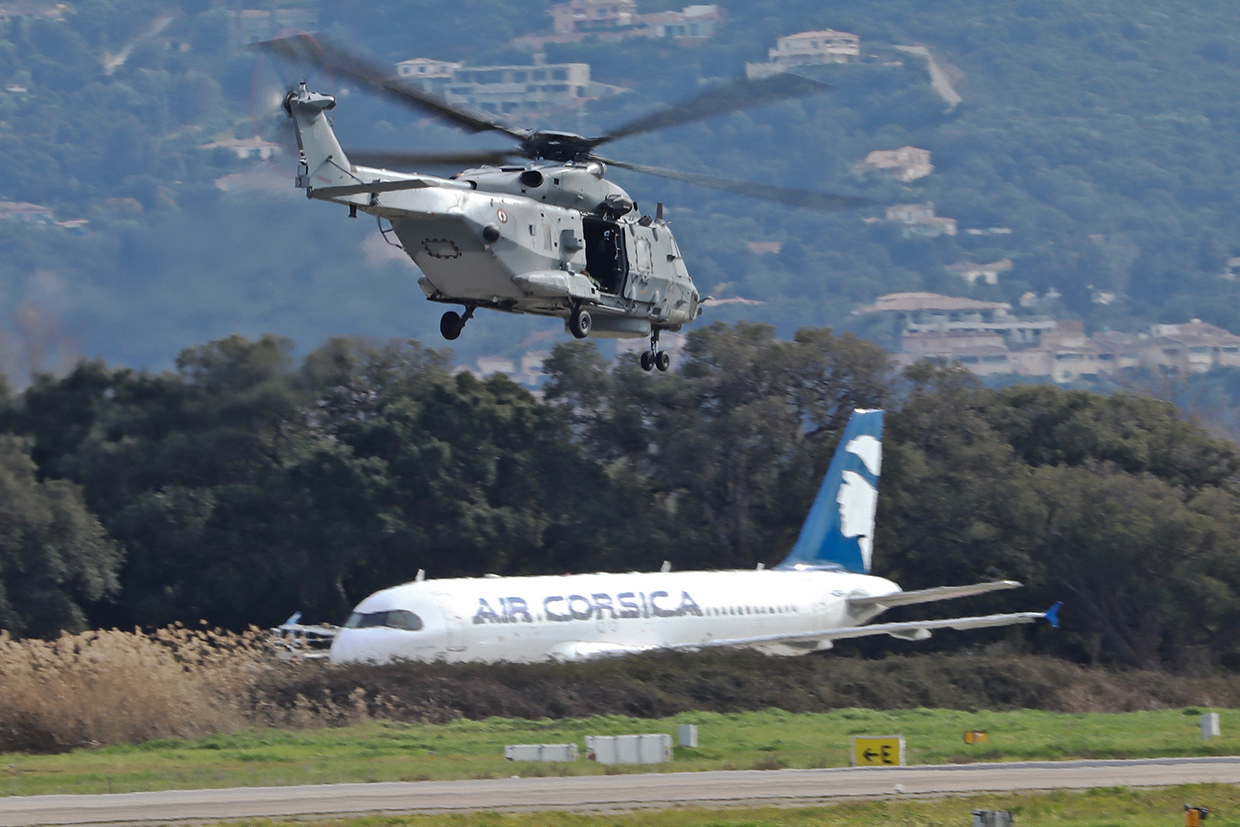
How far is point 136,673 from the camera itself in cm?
3098

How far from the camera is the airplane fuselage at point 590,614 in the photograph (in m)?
37.5

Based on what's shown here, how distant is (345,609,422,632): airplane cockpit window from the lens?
37469mm

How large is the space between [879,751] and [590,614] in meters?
15.7

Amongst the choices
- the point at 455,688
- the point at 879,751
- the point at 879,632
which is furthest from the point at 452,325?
the point at 879,632

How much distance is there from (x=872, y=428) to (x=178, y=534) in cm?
2128

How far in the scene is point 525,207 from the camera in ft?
87.1

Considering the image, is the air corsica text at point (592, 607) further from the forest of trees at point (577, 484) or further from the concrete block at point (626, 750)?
the concrete block at point (626, 750)

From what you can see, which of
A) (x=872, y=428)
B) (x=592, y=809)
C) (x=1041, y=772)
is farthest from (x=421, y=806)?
(x=872, y=428)

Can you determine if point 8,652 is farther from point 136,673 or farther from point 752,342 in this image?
point 752,342

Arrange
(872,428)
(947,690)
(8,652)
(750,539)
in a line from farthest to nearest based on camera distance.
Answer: (750,539) < (872,428) < (947,690) < (8,652)

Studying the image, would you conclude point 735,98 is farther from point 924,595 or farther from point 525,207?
point 924,595

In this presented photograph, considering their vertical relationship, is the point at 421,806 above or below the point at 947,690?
above

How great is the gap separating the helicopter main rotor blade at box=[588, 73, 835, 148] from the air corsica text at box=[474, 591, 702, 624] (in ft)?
50.8

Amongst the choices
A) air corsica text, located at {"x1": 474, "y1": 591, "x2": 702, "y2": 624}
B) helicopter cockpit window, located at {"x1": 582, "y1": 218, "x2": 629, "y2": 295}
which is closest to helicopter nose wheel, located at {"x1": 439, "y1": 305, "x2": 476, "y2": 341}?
helicopter cockpit window, located at {"x1": 582, "y1": 218, "x2": 629, "y2": 295}
